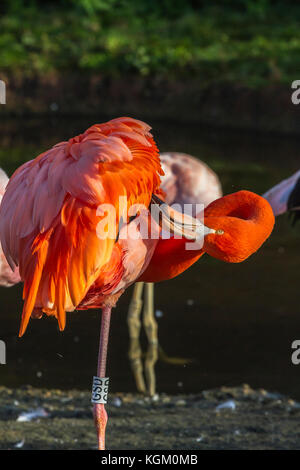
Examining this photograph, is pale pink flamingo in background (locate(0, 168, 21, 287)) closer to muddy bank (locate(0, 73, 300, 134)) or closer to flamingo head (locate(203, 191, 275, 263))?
flamingo head (locate(203, 191, 275, 263))

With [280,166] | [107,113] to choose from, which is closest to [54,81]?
[107,113]

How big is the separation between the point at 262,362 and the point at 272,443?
4.18 ft

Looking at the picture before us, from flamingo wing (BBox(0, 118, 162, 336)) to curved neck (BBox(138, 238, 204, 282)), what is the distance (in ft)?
0.98

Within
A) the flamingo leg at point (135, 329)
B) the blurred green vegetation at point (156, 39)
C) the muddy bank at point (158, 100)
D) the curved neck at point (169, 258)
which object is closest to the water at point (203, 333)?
the flamingo leg at point (135, 329)

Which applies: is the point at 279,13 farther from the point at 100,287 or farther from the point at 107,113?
the point at 100,287

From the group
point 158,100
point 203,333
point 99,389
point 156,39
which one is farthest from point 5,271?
point 156,39

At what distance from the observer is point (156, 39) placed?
1248cm

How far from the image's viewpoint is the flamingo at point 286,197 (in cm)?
486

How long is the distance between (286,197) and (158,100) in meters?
6.44

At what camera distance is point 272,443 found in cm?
342

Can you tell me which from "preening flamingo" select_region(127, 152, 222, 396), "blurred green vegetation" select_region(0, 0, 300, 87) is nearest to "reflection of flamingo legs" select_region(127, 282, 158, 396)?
"preening flamingo" select_region(127, 152, 222, 396)

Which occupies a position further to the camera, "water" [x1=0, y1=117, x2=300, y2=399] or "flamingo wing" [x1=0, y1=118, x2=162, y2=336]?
"water" [x1=0, y1=117, x2=300, y2=399]

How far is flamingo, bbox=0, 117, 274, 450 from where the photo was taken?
2.62 meters

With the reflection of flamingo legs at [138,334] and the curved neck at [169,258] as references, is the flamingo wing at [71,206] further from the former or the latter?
the reflection of flamingo legs at [138,334]
